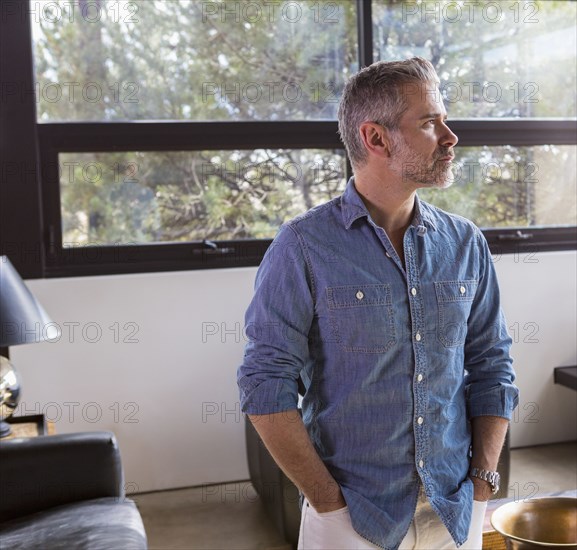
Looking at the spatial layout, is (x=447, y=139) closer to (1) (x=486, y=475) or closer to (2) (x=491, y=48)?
(1) (x=486, y=475)

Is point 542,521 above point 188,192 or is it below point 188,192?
below

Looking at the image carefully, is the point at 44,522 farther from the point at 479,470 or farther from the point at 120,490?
the point at 479,470

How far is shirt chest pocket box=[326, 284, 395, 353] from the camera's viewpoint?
4.80 feet

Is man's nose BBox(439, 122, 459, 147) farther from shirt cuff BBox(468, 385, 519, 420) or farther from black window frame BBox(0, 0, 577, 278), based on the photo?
black window frame BBox(0, 0, 577, 278)

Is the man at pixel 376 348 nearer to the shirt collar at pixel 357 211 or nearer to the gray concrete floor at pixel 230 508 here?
the shirt collar at pixel 357 211

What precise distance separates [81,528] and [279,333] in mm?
1253

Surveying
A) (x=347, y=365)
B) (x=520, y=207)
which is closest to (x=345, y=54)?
(x=520, y=207)

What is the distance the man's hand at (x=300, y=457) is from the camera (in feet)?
4.82

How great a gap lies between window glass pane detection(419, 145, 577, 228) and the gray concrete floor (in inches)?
46.4

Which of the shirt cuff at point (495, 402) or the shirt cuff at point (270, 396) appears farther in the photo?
the shirt cuff at point (495, 402)

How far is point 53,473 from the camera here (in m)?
2.62

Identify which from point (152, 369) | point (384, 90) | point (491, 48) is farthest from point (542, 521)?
point (491, 48)

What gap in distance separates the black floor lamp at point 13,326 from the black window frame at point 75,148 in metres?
0.63

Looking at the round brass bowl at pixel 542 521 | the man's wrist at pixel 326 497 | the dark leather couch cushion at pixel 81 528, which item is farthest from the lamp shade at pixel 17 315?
the round brass bowl at pixel 542 521
